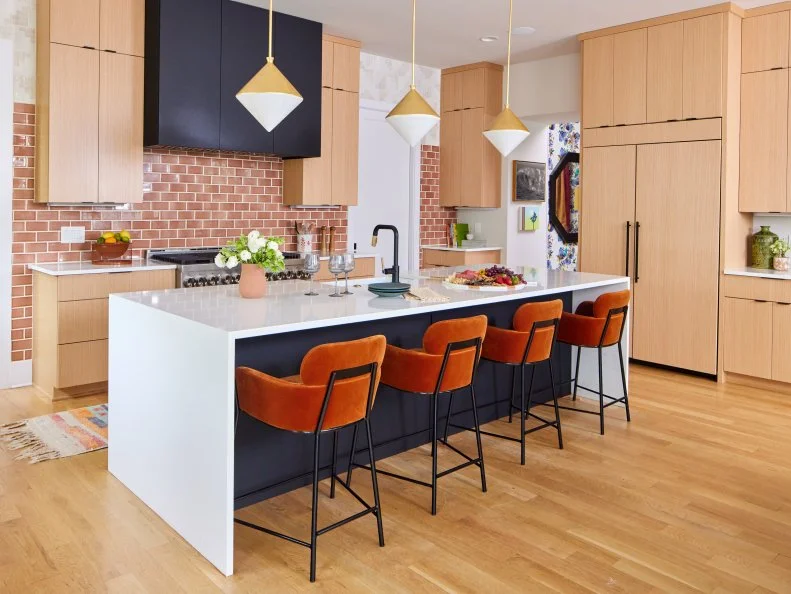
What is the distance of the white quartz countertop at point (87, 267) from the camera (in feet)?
15.7

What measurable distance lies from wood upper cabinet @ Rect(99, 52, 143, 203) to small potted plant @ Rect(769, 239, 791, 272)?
5.08 meters


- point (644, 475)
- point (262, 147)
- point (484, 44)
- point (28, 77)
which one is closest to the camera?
point (644, 475)

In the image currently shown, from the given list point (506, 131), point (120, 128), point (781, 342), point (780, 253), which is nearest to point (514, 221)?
point (780, 253)

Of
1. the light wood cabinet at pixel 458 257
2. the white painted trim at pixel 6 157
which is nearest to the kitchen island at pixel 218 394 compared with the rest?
the white painted trim at pixel 6 157

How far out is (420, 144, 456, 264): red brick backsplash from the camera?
26.4 feet

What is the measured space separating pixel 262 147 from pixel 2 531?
376cm

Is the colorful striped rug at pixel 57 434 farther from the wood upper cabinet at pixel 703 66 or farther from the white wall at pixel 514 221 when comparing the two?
the wood upper cabinet at pixel 703 66

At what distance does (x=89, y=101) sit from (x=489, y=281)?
3.20m

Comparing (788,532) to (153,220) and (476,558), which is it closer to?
(476,558)

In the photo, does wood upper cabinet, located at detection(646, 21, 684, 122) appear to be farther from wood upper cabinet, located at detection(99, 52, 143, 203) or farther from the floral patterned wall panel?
wood upper cabinet, located at detection(99, 52, 143, 203)

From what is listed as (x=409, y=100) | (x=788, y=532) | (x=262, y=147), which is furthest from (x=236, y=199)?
(x=788, y=532)

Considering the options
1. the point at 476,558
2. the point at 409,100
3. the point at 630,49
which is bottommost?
the point at 476,558

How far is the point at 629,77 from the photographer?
20.0 feet

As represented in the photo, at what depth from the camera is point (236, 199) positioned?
6.25 metres
